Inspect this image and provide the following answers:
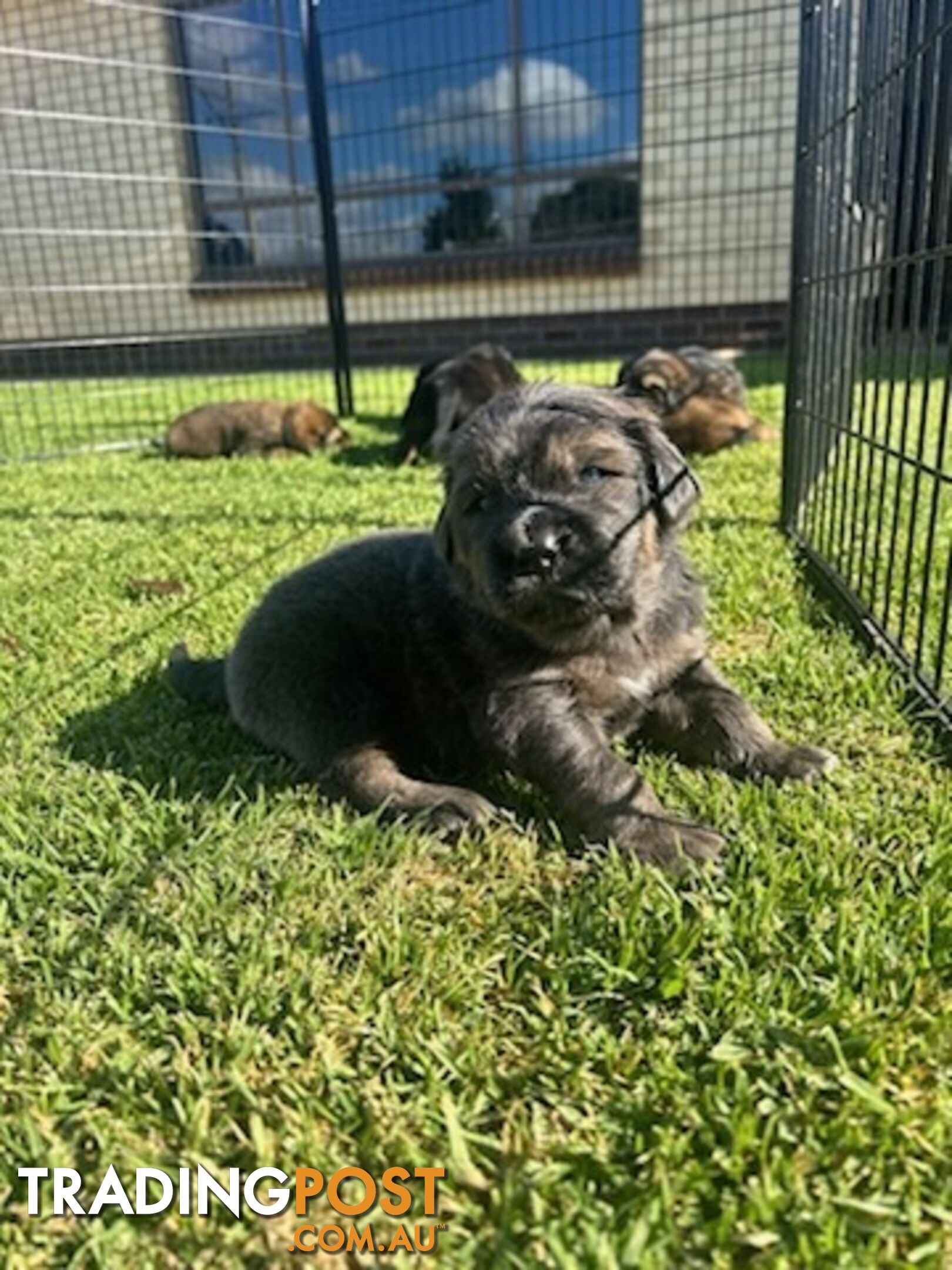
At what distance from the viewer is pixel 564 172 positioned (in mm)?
10078

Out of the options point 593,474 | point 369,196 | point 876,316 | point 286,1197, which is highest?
point 369,196

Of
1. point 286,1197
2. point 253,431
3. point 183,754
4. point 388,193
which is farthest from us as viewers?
point 388,193

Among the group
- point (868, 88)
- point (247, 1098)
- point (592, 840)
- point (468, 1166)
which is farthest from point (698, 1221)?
point (868, 88)

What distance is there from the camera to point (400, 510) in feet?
16.6

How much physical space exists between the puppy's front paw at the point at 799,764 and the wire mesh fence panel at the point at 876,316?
1.16ft

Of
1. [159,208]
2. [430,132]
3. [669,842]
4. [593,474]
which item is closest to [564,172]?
[430,132]

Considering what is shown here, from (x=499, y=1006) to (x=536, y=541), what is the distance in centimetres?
88

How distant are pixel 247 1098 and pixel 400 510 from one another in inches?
151

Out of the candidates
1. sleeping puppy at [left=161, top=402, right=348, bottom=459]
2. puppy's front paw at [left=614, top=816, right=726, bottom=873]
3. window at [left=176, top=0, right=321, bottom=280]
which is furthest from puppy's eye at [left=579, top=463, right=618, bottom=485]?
window at [left=176, top=0, right=321, bottom=280]

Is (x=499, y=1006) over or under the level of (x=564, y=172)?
under

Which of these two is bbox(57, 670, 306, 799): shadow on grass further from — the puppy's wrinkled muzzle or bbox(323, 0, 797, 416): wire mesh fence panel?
bbox(323, 0, 797, 416): wire mesh fence panel

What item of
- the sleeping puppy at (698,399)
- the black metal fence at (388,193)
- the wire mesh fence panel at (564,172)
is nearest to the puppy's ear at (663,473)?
the sleeping puppy at (698,399)

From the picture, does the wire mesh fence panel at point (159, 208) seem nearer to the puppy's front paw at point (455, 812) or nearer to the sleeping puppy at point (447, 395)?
the sleeping puppy at point (447, 395)

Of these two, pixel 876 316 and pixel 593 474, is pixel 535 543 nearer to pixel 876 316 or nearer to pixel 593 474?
pixel 593 474
